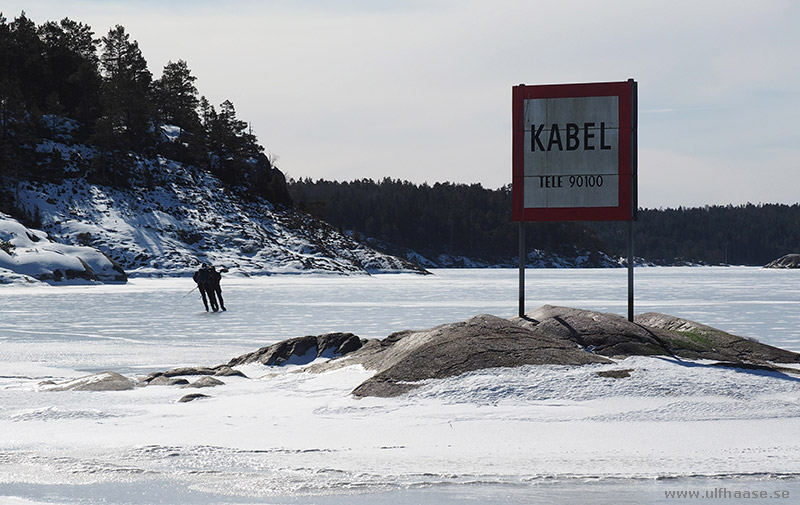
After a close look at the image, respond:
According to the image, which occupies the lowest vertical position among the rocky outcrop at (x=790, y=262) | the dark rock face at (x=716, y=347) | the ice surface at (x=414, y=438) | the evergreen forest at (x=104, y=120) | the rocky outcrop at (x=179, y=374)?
the rocky outcrop at (x=790, y=262)

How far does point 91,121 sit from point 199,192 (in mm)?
16128

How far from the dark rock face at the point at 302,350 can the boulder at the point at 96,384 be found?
3.02 m

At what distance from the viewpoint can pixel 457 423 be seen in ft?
27.8

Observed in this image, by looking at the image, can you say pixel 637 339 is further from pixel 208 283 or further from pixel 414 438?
pixel 208 283

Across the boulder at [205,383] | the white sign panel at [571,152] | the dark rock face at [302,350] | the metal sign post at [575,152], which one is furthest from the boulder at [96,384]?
the white sign panel at [571,152]

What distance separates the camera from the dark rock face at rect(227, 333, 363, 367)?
14570 millimetres

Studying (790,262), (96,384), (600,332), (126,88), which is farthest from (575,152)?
(790,262)

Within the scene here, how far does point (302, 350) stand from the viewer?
49.1 feet

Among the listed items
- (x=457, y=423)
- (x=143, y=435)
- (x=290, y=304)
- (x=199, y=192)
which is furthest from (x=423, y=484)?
(x=199, y=192)

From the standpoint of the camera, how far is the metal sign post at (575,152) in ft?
42.3

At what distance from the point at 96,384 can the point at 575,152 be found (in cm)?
756

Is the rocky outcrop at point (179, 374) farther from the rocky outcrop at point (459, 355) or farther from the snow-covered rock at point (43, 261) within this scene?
the snow-covered rock at point (43, 261)

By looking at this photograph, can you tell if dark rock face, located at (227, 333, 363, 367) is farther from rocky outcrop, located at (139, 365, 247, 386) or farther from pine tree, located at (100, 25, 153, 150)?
pine tree, located at (100, 25, 153, 150)
